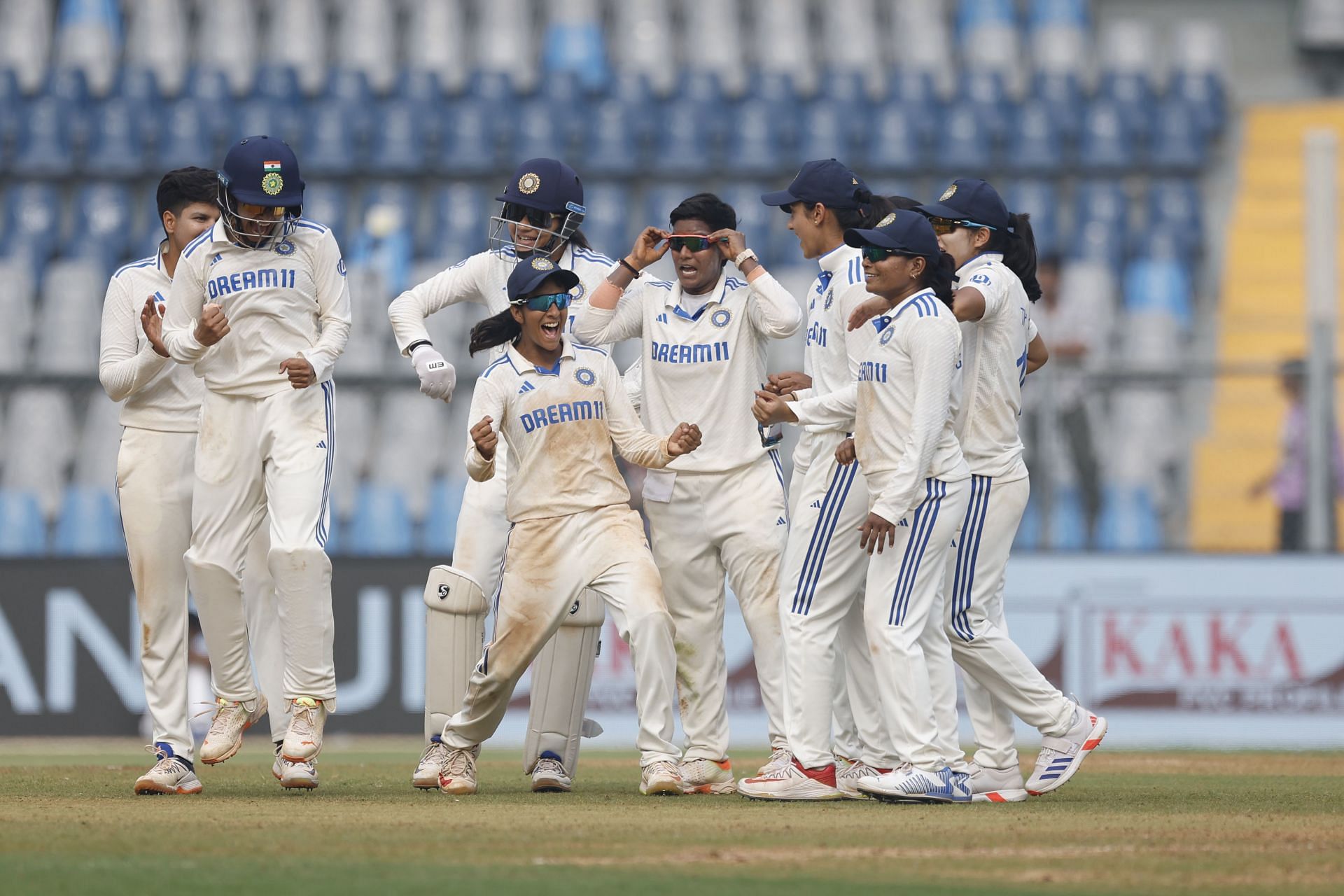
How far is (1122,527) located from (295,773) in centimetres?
658

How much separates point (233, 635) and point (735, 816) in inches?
82.2

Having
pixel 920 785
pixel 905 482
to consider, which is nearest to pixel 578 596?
pixel 905 482

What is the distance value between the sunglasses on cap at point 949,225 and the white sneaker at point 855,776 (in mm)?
2041

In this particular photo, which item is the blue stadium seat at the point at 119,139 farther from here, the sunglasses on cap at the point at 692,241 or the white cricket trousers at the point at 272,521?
the sunglasses on cap at the point at 692,241

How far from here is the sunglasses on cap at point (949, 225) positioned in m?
7.22

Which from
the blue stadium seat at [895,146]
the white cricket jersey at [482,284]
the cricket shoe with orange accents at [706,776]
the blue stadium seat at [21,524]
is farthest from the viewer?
the blue stadium seat at [895,146]

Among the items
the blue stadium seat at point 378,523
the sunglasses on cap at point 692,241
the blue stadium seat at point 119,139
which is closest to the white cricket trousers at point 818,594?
the sunglasses on cap at point 692,241

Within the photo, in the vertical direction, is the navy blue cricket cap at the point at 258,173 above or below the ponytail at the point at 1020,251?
above

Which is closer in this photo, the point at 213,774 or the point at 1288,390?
the point at 213,774

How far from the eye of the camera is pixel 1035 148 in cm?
1691

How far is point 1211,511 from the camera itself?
12.1 m

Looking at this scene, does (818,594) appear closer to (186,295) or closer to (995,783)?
(995,783)

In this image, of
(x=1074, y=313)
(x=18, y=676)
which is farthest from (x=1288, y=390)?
(x=18, y=676)

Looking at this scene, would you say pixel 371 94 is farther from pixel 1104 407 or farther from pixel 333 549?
pixel 1104 407
